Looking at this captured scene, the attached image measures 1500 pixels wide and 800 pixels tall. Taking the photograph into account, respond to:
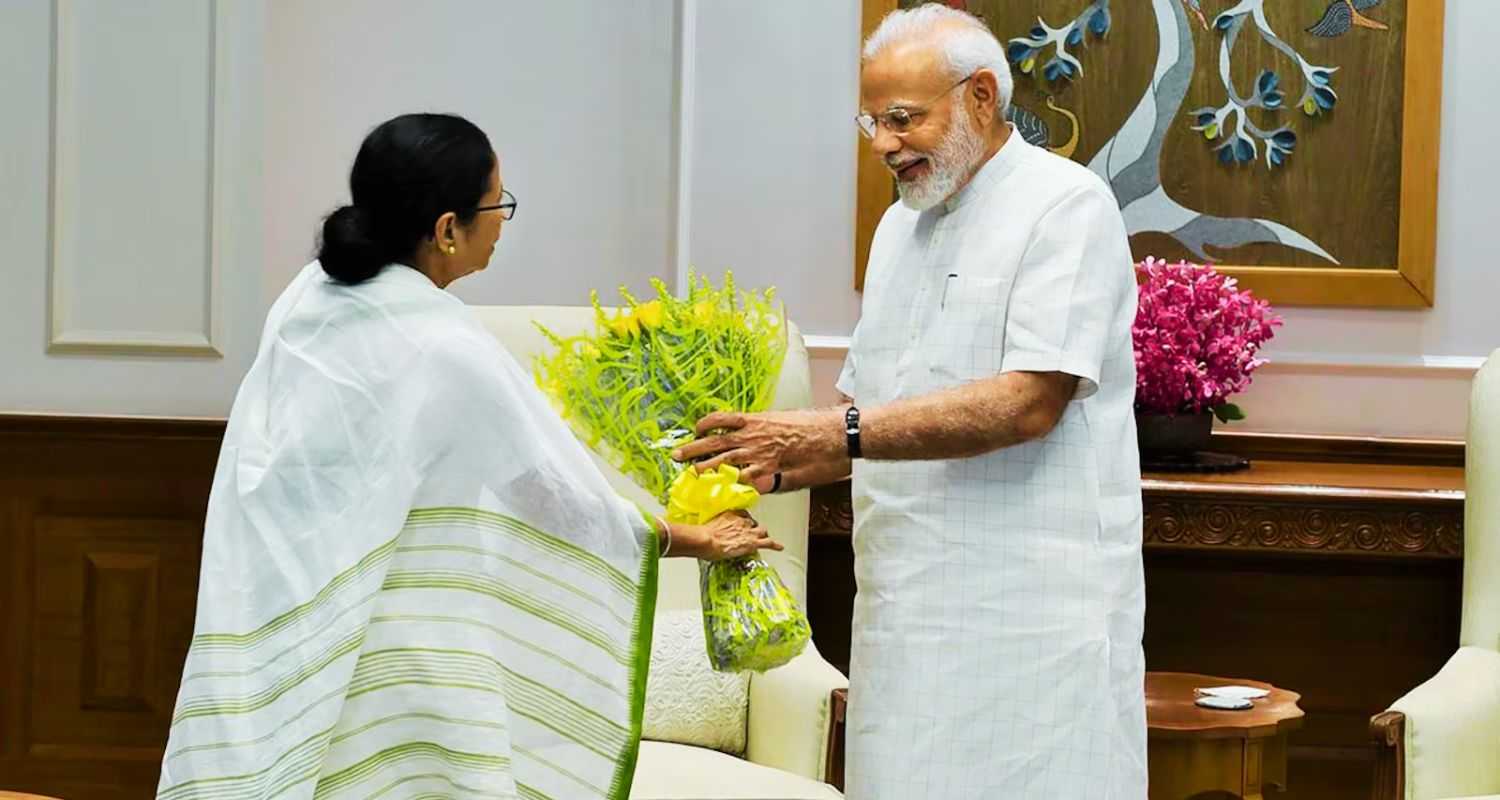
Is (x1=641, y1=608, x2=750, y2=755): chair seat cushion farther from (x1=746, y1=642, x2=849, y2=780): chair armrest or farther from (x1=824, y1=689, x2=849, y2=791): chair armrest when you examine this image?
(x1=824, y1=689, x2=849, y2=791): chair armrest

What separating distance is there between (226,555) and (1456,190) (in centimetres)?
271

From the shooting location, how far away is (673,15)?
4383mm

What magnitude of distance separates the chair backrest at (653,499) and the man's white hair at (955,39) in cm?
108

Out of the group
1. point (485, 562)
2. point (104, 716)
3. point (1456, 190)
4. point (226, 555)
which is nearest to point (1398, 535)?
point (1456, 190)

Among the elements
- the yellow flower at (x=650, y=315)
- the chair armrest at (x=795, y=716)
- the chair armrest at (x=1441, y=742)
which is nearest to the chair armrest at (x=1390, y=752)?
the chair armrest at (x=1441, y=742)

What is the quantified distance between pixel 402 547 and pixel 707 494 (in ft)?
1.31

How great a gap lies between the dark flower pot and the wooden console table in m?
0.11

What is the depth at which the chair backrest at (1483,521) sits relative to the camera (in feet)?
10.6

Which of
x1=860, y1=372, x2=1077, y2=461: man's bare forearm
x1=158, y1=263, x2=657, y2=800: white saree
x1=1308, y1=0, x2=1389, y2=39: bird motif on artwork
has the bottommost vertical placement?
x1=158, y1=263, x2=657, y2=800: white saree

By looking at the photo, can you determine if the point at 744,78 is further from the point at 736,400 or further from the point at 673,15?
the point at 736,400

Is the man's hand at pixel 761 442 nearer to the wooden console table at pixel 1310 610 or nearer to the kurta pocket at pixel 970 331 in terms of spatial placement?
the kurta pocket at pixel 970 331

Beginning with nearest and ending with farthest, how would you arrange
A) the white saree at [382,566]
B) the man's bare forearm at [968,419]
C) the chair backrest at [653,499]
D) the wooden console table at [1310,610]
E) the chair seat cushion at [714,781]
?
the man's bare forearm at [968,419] → the white saree at [382,566] → the chair seat cushion at [714,781] → the chair backrest at [653,499] → the wooden console table at [1310,610]

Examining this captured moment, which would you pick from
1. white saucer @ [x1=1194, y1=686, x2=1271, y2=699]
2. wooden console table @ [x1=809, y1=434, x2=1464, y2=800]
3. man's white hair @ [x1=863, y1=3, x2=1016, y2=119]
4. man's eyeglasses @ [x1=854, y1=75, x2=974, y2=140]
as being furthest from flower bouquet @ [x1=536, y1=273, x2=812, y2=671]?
wooden console table @ [x1=809, y1=434, x2=1464, y2=800]

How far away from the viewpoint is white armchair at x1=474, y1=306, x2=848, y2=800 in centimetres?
289
